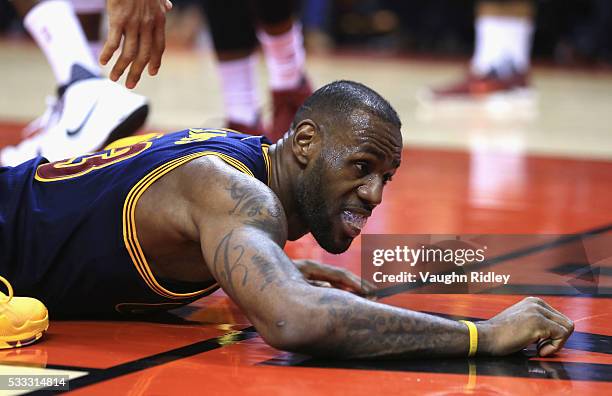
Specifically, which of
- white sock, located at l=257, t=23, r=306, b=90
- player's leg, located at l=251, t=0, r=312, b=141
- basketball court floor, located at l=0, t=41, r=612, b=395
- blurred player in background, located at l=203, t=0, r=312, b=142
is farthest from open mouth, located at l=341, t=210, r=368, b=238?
white sock, located at l=257, t=23, r=306, b=90

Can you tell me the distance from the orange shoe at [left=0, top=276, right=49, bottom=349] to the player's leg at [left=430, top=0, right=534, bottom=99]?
5291mm

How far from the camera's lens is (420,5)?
1208 centimetres

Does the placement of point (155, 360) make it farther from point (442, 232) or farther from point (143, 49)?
point (442, 232)

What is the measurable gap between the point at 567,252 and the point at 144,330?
1260mm

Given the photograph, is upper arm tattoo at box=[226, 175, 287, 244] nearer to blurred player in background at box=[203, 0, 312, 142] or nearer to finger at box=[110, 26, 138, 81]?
finger at box=[110, 26, 138, 81]

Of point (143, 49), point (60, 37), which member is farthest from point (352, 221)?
point (60, 37)

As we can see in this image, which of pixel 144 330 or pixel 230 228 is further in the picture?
pixel 144 330

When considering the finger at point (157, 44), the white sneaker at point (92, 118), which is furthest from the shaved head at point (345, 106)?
the white sneaker at point (92, 118)

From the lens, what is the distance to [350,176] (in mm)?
2277

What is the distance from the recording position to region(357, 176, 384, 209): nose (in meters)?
2.27

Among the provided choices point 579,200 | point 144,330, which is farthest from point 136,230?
point 579,200

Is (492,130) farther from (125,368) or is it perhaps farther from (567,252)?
(125,368)

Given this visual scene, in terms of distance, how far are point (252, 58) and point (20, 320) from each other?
9.80 feet

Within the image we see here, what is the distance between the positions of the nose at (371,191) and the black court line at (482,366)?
36 centimetres
